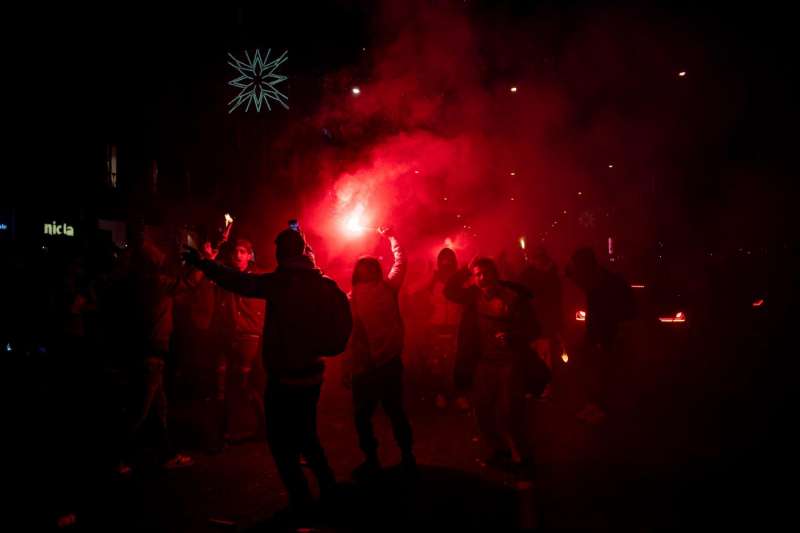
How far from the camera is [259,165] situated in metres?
15.0

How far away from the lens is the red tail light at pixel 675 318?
1100 cm

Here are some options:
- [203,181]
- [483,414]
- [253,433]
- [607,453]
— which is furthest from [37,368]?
[203,181]

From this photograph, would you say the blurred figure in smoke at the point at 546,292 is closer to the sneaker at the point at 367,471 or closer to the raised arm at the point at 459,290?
the raised arm at the point at 459,290

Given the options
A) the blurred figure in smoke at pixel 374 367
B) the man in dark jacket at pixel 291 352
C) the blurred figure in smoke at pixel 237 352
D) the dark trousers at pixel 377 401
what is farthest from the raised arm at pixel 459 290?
the blurred figure in smoke at pixel 237 352

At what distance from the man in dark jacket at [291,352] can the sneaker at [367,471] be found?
87 centimetres

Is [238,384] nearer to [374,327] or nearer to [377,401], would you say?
[377,401]

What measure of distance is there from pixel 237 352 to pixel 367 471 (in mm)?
1929

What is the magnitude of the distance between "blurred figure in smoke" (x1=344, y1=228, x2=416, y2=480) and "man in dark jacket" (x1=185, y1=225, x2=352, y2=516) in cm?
87

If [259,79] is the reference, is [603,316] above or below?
below

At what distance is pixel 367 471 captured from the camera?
16.0 feet

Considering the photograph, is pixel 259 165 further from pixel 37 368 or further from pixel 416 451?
pixel 416 451

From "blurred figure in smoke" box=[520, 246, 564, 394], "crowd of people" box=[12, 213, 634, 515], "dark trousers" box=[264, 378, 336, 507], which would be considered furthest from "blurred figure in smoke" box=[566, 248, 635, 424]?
"dark trousers" box=[264, 378, 336, 507]

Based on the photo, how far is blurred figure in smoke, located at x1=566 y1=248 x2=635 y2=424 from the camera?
268 inches

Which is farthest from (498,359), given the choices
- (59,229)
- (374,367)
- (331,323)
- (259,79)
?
(59,229)
